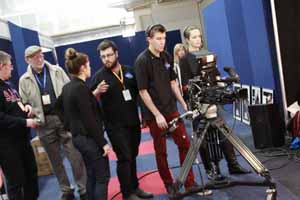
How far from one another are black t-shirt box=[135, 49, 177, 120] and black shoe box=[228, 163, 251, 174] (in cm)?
91

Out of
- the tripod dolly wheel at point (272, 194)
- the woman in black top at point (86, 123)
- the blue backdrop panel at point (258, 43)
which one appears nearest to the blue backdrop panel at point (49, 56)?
the blue backdrop panel at point (258, 43)

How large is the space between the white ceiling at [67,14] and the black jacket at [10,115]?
7.92 metres

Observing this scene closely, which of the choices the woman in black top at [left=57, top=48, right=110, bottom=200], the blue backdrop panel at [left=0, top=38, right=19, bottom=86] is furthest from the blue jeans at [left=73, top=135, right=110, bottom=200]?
the blue backdrop panel at [left=0, top=38, right=19, bottom=86]

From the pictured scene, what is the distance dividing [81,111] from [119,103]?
509mm

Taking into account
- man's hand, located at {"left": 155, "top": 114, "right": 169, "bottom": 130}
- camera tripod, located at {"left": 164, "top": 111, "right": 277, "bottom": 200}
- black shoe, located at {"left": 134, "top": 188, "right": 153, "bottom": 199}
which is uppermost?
man's hand, located at {"left": 155, "top": 114, "right": 169, "bottom": 130}

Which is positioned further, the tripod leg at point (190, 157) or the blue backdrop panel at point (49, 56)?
the blue backdrop panel at point (49, 56)

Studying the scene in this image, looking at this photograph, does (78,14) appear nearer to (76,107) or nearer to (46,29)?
(46,29)

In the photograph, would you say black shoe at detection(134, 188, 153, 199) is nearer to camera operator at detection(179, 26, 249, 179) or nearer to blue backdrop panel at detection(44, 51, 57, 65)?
camera operator at detection(179, 26, 249, 179)

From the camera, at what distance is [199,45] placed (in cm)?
318

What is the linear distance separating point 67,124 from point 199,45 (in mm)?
1275

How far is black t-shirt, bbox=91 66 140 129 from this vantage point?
3016 millimetres

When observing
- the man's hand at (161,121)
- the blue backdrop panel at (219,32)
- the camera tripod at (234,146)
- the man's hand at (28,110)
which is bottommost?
the camera tripod at (234,146)

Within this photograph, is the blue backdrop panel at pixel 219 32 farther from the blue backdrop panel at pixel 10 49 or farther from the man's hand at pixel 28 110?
the man's hand at pixel 28 110

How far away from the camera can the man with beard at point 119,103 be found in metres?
3.00
